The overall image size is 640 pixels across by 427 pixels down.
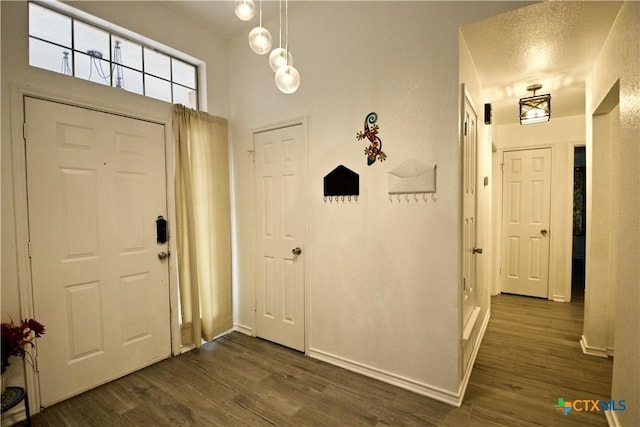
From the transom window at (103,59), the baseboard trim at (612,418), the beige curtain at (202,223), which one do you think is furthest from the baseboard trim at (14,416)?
the baseboard trim at (612,418)

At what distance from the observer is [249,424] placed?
1.88 m

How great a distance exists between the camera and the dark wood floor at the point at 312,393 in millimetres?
1910

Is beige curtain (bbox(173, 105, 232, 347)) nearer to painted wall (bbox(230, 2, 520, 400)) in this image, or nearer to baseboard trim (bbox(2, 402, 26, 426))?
painted wall (bbox(230, 2, 520, 400))

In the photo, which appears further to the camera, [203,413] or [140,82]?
[140,82]

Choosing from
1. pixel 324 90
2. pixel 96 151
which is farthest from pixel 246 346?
pixel 324 90

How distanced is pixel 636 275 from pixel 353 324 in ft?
5.71

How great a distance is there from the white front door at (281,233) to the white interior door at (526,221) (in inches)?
141

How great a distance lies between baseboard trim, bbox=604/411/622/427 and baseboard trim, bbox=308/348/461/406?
0.85 meters

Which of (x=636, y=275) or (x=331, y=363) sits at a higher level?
(x=636, y=275)

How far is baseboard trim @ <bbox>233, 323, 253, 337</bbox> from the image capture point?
124 inches

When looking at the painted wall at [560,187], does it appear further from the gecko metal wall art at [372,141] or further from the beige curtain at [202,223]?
the beige curtain at [202,223]

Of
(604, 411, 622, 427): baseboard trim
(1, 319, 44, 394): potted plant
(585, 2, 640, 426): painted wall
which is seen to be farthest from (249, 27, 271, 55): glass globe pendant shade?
(604, 411, 622, 427): baseboard trim

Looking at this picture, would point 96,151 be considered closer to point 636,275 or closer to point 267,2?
point 267,2

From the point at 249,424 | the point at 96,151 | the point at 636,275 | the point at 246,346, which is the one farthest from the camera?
the point at 246,346
